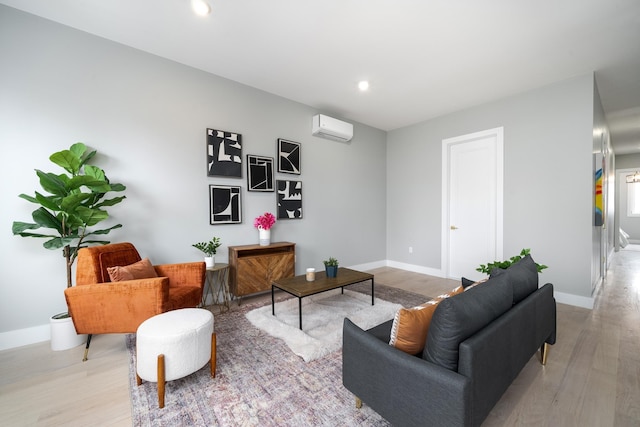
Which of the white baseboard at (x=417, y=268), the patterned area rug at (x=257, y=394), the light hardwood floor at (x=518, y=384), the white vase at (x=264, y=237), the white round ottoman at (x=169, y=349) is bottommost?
the light hardwood floor at (x=518, y=384)

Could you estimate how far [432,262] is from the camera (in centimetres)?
479

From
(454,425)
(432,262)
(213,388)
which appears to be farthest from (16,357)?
(432,262)

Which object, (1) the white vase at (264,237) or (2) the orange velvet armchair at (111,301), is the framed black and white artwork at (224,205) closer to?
(1) the white vase at (264,237)

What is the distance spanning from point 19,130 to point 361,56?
10.8ft

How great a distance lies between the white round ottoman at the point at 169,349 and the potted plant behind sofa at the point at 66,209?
3.82 ft

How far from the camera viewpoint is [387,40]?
2.62 meters

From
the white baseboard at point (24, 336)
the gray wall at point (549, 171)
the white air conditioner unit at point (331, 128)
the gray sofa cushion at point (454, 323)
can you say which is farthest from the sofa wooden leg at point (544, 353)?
the white baseboard at point (24, 336)

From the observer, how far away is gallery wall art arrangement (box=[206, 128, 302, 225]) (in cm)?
332

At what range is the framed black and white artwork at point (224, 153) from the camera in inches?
129

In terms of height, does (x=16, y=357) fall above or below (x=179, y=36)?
below

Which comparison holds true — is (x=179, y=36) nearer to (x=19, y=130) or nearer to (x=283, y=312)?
(x=19, y=130)

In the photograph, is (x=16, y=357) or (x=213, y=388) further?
(x=16, y=357)

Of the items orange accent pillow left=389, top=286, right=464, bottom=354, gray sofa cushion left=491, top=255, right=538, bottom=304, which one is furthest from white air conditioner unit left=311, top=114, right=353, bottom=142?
orange accent pillow left=389, top=286, right=464, bottom=354

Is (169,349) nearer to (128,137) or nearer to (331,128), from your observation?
(128,137)
